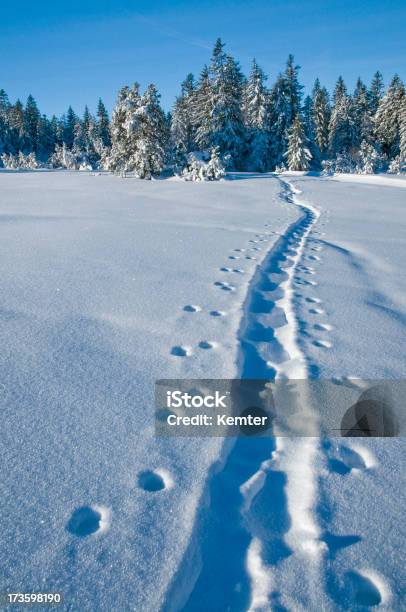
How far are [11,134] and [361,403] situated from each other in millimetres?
65265

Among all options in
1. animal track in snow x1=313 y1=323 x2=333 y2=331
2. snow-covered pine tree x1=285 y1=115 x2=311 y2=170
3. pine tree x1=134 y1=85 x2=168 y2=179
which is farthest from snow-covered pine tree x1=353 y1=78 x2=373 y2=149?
animal track in snow x1=313 y1=323 x2=333 y2=331

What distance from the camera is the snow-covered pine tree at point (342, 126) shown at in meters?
39.8

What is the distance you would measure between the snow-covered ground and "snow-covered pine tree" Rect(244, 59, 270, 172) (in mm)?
30848

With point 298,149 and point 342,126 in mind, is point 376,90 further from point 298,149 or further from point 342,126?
point 298,149

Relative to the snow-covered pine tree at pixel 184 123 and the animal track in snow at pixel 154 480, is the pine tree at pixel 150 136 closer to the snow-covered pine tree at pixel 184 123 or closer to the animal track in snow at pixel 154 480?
the snow-covered pine tree at pixel 184 123

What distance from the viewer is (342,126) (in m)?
40.7

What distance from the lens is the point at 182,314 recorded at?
3160mm

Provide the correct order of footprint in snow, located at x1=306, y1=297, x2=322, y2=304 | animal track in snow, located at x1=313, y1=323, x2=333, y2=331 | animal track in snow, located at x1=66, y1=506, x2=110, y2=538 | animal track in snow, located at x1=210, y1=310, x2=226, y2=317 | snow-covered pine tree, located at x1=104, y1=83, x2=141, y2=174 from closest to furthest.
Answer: animal track in snow, located at x1=66, y1=506, x2=110, y2=538
animal track in snow, located at x1=313, y1=323, x2=333, y2=331
animal track in snow, located at x1=210, y1=310, x2=226, y2=317
footprint in snow, located at x1=306, y1=297, x2=322, y2=304
snow-covered pine tree, located at x1=104, y1=83, x2=141, y2=174

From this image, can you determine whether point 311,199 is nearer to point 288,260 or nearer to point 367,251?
point 367,251

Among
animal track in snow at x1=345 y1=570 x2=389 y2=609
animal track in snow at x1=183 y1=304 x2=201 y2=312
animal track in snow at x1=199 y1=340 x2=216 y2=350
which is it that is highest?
animal track in snow at x1=183 y1=304 x2=201 y2=312

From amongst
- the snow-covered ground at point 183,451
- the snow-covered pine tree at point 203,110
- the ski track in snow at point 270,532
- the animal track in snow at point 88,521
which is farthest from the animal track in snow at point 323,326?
the snow-covered pine tree at point 203,110

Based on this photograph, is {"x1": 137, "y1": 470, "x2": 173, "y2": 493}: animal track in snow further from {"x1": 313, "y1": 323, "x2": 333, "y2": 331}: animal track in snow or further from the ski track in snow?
{"x1": 313, "y1": 323, "x2": 333, "y2": 331}: animal track in snow

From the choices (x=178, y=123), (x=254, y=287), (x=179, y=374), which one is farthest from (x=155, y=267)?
(x=178, y=123)

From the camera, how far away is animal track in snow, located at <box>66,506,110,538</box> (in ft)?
4.50
